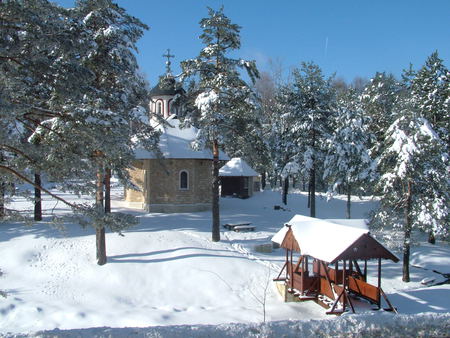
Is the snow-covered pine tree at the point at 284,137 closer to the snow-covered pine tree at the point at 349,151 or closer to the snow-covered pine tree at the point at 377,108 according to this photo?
the snow-covered pine tree at the point at 349,151

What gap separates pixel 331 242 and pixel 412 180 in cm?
723

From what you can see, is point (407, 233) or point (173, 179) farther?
point (173, 179)

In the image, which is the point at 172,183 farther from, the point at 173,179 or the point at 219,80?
the point at 219,80

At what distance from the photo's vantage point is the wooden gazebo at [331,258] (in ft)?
42.8

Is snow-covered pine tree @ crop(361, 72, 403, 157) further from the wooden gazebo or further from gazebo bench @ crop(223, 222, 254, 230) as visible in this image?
the wooden gazebo

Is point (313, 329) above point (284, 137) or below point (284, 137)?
below

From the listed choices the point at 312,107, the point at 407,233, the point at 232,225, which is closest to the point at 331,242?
the point at 407,233

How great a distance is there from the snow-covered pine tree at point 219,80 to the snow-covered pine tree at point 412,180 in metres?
7.06

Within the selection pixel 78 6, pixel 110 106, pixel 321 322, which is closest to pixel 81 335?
pixel 321 322

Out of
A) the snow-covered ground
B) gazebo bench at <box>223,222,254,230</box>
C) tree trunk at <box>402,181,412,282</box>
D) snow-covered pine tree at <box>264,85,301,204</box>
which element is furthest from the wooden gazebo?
snow-covered pine tree at <box>264,85,301,204</box>

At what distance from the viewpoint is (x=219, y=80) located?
64.0 feet

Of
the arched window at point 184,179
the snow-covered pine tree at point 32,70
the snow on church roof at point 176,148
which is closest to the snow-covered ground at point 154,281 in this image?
the snow-covered pine tree at point 32,70

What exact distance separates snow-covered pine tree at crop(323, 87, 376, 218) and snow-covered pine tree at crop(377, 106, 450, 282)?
34.4 ft

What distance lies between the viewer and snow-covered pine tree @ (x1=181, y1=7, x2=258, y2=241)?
19484 mm
